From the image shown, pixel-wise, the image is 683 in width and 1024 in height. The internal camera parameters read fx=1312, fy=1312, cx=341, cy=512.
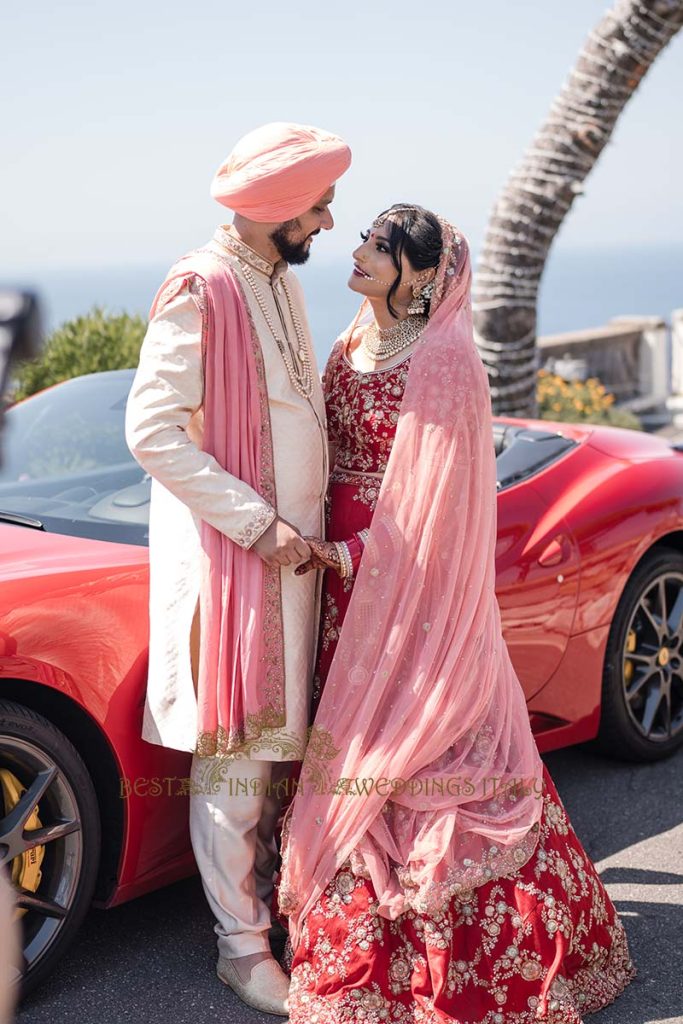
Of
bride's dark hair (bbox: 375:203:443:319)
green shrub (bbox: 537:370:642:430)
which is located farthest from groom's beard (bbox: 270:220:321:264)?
green shrub (bbox: 537:370:642:430)

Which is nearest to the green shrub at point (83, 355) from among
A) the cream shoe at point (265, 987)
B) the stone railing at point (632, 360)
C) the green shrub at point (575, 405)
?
the cream shoe at point (265, 987)

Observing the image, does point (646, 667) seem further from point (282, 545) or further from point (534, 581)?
point (282, 545)

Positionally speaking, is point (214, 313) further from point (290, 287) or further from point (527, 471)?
point (527, 471)

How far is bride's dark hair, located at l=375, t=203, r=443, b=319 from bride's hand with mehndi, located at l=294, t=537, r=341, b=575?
62cm

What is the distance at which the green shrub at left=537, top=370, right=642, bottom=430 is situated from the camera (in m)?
11.0

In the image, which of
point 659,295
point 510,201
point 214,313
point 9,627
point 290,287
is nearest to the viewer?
point 9,627

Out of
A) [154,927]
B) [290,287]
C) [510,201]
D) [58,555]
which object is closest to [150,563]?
[58,555]

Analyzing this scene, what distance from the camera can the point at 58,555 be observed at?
10.1 ft

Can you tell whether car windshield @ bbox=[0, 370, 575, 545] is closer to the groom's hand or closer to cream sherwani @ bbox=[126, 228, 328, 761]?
cream sherwani @ bbox=[126, 228, 328, 761]

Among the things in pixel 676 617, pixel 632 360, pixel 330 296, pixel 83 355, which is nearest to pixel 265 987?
pixel 676 617

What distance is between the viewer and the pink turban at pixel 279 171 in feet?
9.59

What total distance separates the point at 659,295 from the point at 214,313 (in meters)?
130

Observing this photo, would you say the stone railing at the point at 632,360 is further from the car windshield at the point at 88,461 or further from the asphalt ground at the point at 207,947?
the asphalt ground at the point at 207,947

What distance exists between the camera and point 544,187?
28.3ft
